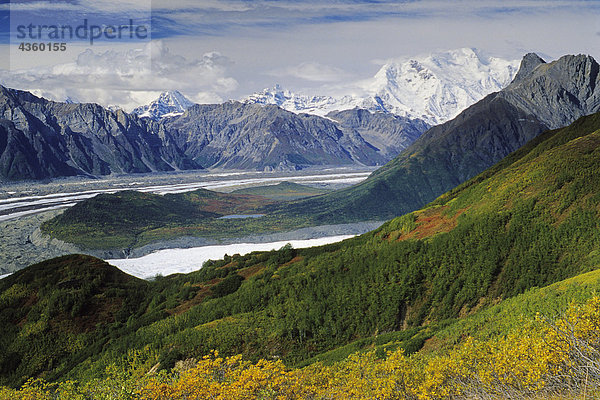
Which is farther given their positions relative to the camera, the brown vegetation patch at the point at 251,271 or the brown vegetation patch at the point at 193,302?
the brown vegetation patch at the point at 251,271

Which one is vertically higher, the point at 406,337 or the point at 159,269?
the point at 406,337

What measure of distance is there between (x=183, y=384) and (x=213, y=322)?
141ft

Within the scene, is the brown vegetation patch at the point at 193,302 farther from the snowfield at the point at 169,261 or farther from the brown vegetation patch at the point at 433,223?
the snowfield at the point at 169,261

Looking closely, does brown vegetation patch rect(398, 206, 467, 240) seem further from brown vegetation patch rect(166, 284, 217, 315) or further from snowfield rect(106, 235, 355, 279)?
snowfield rect(106, 235, 355, 279)

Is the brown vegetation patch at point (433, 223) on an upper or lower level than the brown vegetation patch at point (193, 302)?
upper

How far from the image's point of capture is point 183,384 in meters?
34.7

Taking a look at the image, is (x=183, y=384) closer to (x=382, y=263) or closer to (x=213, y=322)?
(x=213, y=322)

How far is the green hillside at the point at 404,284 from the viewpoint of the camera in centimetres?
6750

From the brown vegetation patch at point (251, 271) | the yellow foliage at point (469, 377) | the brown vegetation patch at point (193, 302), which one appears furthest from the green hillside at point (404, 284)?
the yellow foliage at point (469, 377)

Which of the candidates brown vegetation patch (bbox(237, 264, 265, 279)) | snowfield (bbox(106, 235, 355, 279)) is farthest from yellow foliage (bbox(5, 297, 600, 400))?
snowfield (bbox(106, 235, 355, 279))

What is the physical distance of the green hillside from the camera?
6750 centimetres

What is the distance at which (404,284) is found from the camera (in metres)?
74.9

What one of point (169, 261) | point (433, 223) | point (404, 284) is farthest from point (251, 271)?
point (169, 261)

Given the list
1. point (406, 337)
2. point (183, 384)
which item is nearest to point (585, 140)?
point (406, 337)
